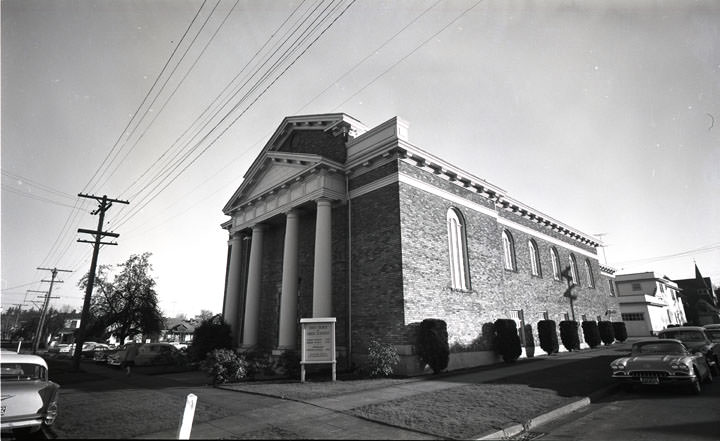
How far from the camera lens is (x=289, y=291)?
1681 centimetres

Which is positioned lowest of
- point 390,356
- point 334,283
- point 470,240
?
point 390,356

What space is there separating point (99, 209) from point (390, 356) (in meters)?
21.8

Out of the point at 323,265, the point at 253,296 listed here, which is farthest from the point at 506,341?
the point at 253,296

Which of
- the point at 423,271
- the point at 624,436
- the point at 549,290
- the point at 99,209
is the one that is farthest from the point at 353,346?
the point at 99,209

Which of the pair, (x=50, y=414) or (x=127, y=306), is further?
(x=127, y=306)

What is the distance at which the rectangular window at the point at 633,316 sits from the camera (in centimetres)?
4509

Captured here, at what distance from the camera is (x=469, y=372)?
1412cm

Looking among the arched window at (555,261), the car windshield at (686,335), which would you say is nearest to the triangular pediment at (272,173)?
the car windshield at (686,335)

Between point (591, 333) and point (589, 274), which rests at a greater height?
point (589, 274)

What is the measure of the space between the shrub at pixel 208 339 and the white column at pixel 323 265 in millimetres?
7302

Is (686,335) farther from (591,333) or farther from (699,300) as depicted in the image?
(699,300)

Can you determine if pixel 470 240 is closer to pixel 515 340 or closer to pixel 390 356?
pixel 515 340

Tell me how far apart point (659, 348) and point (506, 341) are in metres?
6.94

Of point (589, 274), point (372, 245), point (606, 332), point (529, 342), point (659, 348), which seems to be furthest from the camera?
point (589, 274)
